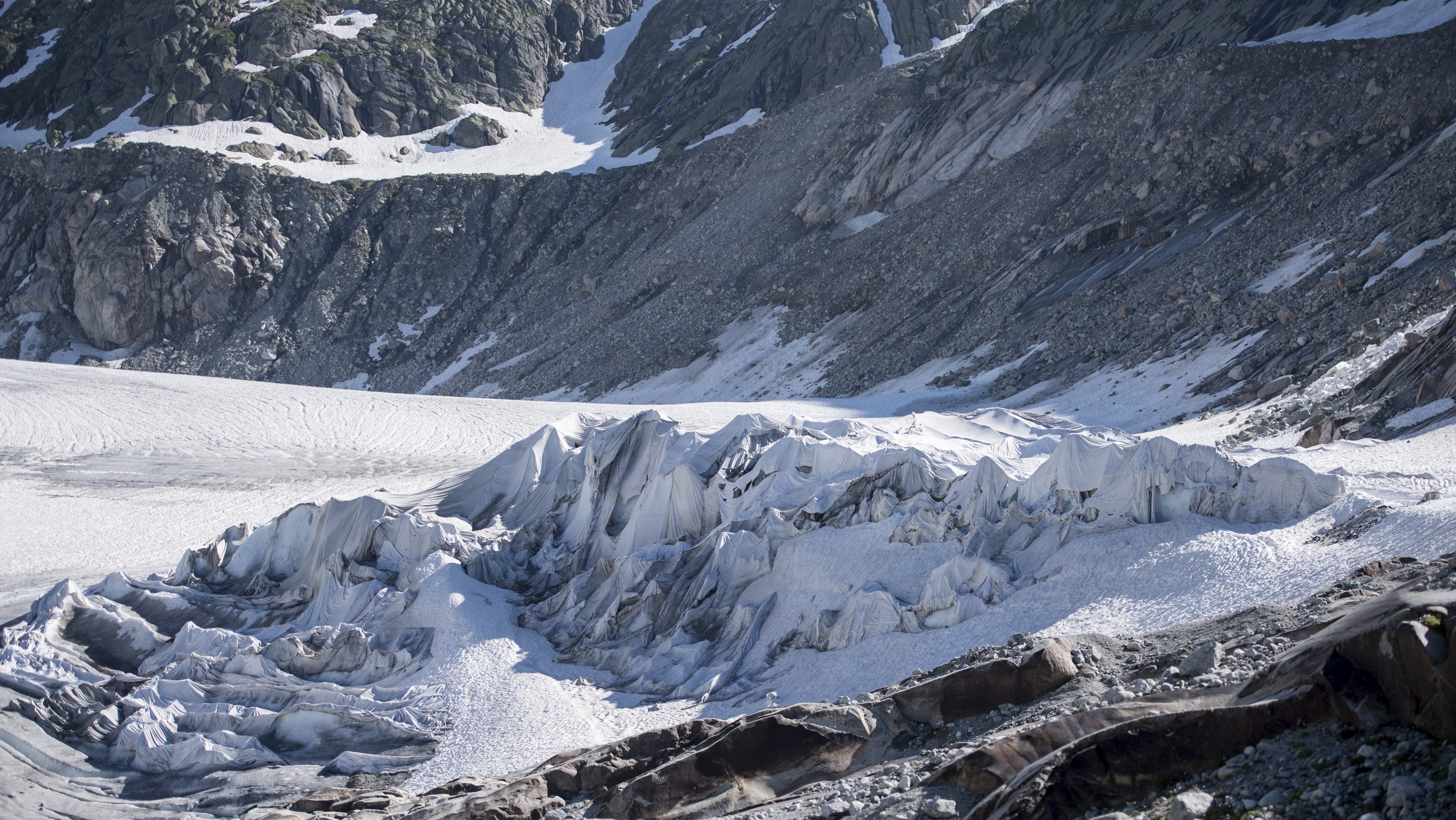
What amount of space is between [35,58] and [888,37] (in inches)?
2383

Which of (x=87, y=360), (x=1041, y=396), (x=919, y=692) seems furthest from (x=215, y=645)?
(x=87, y=360)

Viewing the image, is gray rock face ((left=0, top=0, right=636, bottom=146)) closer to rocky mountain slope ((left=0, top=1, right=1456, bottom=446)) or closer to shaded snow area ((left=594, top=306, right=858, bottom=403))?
rocky mountain slope ((left=0, top=1, right=1456, bottom=446))

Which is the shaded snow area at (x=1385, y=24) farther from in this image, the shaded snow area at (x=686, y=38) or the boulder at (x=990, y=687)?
the shaded snow area at (x=686, y=38)

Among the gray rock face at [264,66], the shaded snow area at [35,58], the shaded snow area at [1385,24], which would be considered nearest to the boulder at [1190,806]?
the shaded snow area at [1385,24]

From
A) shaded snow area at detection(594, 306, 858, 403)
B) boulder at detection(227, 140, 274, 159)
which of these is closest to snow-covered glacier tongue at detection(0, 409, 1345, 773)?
shaded snow area at detection(594, 306, 858, 403)

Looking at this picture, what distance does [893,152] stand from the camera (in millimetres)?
46531

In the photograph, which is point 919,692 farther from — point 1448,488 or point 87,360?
point 87,360

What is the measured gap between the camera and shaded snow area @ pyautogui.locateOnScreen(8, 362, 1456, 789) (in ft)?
34.5

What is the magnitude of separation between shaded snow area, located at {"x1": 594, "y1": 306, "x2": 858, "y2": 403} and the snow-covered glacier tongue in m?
18.6

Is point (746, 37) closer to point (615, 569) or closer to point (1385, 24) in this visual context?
point (1385, 24)

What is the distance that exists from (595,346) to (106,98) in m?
46.7

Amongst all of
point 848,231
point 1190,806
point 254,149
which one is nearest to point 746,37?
point 848,231

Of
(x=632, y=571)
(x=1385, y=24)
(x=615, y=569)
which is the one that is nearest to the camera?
(x=632, y=571)

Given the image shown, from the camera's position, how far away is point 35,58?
238 feet
